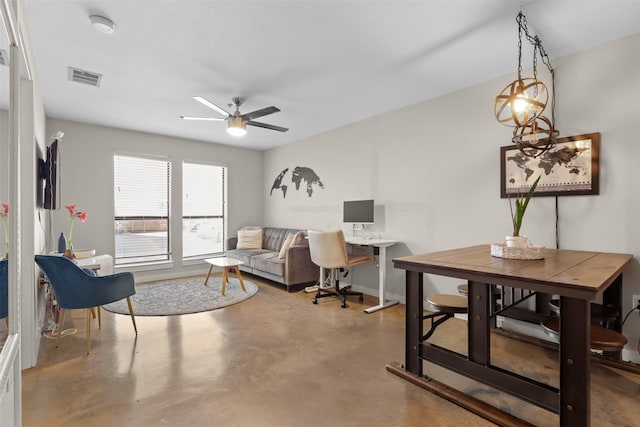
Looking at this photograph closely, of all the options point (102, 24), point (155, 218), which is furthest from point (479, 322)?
point (155, 218)

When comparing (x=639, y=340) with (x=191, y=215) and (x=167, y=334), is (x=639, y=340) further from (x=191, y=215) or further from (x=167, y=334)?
(x=191, y=215)

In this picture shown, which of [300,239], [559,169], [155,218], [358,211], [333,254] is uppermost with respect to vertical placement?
[559,169]

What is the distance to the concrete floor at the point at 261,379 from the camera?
1.84 metres

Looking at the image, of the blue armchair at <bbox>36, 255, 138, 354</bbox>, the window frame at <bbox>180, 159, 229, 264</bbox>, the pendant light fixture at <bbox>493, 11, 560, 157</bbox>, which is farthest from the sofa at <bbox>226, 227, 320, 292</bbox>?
the pendant light fixture at <bbox>493, 11, 560, 157</bbox>

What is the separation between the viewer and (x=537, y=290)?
153 centimetres

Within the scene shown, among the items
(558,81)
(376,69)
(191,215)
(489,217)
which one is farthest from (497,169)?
(191,215)

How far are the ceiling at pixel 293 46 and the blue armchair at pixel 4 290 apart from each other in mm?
1737

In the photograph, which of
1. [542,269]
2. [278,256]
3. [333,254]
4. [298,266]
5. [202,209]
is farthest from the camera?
[202,209]

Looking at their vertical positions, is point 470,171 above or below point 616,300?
above

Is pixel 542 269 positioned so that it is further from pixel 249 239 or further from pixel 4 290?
pixel 249 239

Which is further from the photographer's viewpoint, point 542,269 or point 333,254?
point 333,254

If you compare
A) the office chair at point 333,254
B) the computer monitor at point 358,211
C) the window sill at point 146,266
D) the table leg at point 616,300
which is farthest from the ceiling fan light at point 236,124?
the table leg at point 616,300

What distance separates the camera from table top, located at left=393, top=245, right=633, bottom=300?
147 centimetres

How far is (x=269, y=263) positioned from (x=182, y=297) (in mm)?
1312
